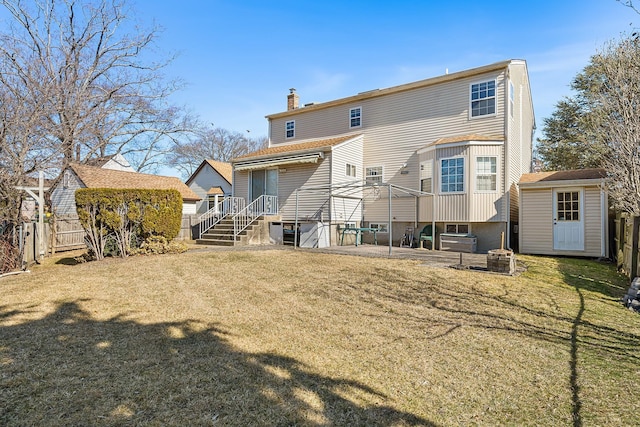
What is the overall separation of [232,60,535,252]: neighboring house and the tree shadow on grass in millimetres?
8492

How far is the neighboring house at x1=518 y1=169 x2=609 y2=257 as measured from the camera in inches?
454

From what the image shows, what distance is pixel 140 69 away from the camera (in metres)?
19.2

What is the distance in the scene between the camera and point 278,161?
15977mm

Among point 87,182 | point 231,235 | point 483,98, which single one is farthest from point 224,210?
point 483,98

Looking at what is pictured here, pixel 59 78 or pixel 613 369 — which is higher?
pixel 59 78

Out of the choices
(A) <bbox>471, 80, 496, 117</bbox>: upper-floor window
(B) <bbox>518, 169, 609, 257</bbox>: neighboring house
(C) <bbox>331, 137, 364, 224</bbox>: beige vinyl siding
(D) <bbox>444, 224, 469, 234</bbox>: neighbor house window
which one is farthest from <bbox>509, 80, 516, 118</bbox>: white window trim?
(C) <bbox>331, 137, 364, 224</bbox>: beige vinyl siding

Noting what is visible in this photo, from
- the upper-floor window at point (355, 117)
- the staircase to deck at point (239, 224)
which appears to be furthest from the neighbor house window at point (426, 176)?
the staircase to deck at point (239, 224)

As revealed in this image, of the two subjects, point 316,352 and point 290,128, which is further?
point 290,128

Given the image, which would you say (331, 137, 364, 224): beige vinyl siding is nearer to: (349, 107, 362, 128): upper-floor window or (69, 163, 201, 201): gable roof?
(349, 107, 362, 128): upper-floor window

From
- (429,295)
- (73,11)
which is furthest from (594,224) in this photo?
(73,11)

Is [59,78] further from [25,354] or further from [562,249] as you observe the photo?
[562,249]

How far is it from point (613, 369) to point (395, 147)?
13.1 m

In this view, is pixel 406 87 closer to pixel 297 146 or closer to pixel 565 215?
pixel 297 146

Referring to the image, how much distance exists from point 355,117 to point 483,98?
5.92 meters
